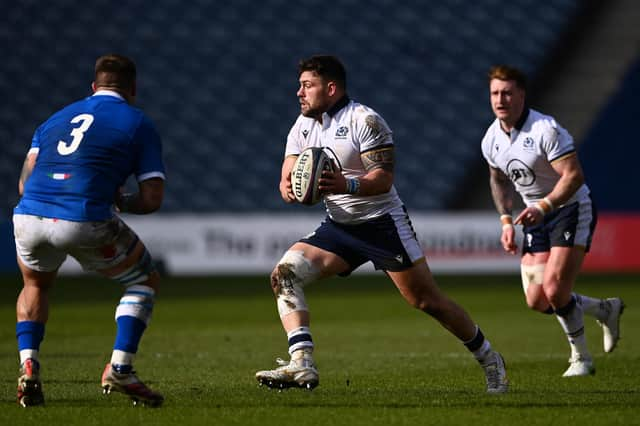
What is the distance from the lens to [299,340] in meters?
7.21

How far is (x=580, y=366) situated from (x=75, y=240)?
4.28 metres

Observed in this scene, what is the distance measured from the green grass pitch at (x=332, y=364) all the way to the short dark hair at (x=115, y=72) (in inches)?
73.4

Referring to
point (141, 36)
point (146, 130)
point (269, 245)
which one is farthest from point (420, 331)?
point (141, 36)

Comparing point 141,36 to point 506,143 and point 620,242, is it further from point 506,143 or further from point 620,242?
point 506,143

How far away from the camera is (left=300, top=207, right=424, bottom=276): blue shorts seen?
7352 millimetres

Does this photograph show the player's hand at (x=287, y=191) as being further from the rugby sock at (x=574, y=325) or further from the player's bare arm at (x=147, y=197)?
the rugby sock at (x=574, y=325)

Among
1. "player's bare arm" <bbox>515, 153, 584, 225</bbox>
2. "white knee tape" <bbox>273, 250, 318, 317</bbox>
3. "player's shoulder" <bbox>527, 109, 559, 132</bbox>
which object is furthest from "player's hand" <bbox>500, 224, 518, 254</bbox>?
"white knee tape" <bbox>273, 250, 318, 317</bbox>

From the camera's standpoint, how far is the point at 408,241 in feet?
24.2

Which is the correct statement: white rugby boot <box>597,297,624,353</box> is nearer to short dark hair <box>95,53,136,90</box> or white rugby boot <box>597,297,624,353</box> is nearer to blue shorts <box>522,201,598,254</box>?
blue shorts <box>522,201,598,254</box>

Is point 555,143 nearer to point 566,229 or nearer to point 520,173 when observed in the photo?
point 520,173

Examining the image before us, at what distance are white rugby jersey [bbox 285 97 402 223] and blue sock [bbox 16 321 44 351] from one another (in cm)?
202

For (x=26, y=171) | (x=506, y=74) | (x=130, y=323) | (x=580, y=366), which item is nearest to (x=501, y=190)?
(x=506, y=74)

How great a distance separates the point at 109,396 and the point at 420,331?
6516 mm

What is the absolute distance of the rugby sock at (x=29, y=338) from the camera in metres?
6.56
